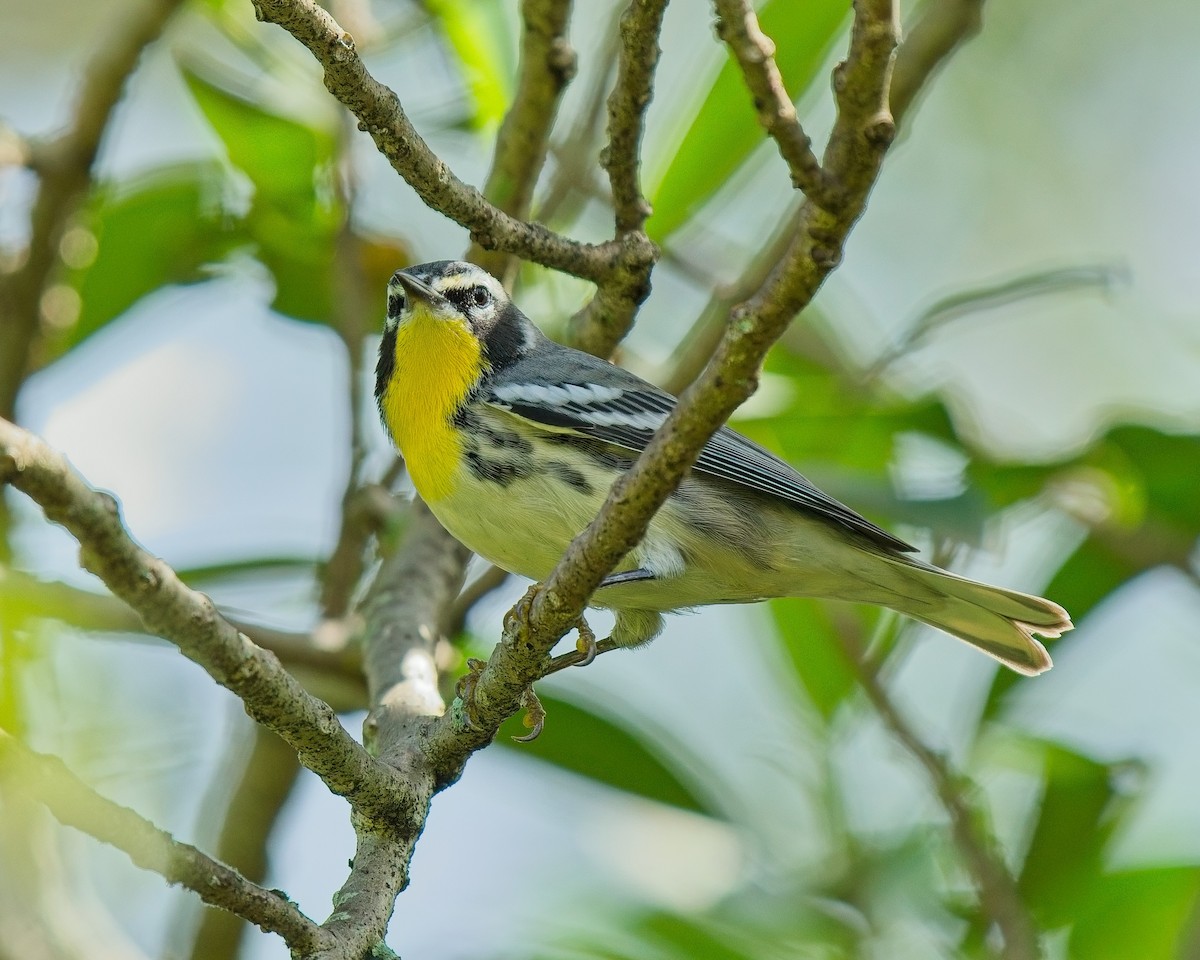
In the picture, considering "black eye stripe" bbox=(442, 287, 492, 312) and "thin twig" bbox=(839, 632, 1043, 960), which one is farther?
"black eye stripe" bbox=(442, 287, 492, 312)

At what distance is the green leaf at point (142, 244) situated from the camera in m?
4.96

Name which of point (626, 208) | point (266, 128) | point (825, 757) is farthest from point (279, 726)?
point (266, 128)

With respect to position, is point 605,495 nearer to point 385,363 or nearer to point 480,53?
point 385,363

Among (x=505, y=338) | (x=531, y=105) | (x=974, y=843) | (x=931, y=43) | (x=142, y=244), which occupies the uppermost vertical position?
(x=931, y=43)

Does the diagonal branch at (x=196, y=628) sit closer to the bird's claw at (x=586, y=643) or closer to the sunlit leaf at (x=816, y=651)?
the bird's claw at (x=586, y=643)

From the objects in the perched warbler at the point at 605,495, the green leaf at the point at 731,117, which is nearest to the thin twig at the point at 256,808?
the perched warbler at the point at 605,495

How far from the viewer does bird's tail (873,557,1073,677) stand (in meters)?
3.93

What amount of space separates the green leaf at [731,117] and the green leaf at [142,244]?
169cm

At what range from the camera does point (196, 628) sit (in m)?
2.02

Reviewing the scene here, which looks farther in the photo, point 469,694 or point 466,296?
point 466,296

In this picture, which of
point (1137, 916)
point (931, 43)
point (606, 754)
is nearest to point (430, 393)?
point (606, 754)

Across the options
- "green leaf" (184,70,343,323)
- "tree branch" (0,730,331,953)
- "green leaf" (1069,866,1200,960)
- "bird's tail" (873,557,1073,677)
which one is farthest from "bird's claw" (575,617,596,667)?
"green leaf" (184,70,343,323)

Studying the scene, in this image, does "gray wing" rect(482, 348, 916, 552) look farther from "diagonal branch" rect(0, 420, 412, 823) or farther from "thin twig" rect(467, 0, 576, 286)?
"diagonal branch" rect(0, 420, 412, 823)

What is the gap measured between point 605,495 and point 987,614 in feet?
4.09
